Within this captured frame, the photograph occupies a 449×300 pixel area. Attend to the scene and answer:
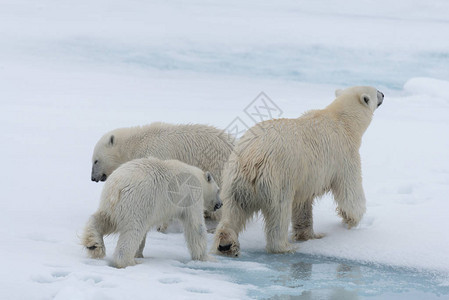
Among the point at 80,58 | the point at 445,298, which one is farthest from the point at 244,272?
the point at 80,58

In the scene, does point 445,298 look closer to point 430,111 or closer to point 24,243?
point 24,243

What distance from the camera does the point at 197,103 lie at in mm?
10070

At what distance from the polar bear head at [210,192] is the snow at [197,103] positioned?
423 mm

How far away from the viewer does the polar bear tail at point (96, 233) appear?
4.23m

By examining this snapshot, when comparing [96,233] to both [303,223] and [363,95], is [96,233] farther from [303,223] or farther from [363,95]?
[363,95]

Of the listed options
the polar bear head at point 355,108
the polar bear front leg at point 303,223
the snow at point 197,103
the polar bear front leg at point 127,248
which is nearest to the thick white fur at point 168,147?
the snow at point 197,103

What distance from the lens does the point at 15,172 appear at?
628 cm

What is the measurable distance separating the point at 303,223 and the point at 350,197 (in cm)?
43

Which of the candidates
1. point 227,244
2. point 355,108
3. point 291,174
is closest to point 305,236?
point 291,174

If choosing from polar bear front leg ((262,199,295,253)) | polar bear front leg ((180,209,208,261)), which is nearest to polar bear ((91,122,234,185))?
polar bear front leg ((262,199,295,253))

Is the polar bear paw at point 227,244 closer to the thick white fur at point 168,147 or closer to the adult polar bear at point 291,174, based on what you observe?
the adult polar bear at point 291,174

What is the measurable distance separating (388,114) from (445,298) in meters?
6.14

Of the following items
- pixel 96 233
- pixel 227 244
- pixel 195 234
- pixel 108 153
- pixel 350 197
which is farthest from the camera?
pixel 108 153

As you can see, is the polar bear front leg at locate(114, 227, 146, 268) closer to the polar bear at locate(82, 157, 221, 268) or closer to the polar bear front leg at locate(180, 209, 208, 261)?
the polar bear at locate(82, 157, 221, 268)
